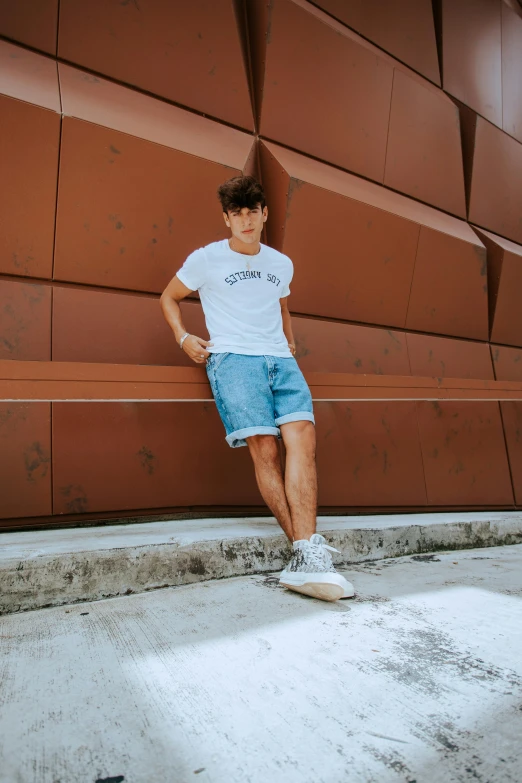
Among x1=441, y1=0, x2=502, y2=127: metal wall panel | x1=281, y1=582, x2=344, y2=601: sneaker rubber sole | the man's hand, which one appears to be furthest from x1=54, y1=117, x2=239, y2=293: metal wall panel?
x1=441, y1=0, x2=502, y2=127: metal wall panel

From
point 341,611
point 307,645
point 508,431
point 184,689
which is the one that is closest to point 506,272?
point 508,431

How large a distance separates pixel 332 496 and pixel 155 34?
8.26ft

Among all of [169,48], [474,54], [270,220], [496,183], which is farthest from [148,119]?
[474,54]

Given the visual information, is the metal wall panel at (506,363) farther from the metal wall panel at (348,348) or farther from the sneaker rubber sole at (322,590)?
the sneaker rubber sole at (322,590)

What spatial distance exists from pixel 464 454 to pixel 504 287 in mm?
1318

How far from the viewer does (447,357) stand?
3.57m

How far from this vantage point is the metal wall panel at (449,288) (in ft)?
11.3

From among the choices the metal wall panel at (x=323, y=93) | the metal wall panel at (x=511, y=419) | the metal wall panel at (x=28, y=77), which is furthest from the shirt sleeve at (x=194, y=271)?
the metal wall panel at (x=511, y=419)

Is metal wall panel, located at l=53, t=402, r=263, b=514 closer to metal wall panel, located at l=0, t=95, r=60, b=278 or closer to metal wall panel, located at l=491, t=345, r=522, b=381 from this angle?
metal wall panel, located at l=0, t=95, r=60, b=278

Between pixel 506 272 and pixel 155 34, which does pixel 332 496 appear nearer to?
pixel 506 272

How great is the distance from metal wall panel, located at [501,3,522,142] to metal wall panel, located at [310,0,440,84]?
85cm

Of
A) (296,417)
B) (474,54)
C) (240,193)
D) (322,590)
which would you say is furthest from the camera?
(474,54)

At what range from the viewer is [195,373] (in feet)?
7.26

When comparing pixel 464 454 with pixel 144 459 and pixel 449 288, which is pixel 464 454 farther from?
pixel 144 459
